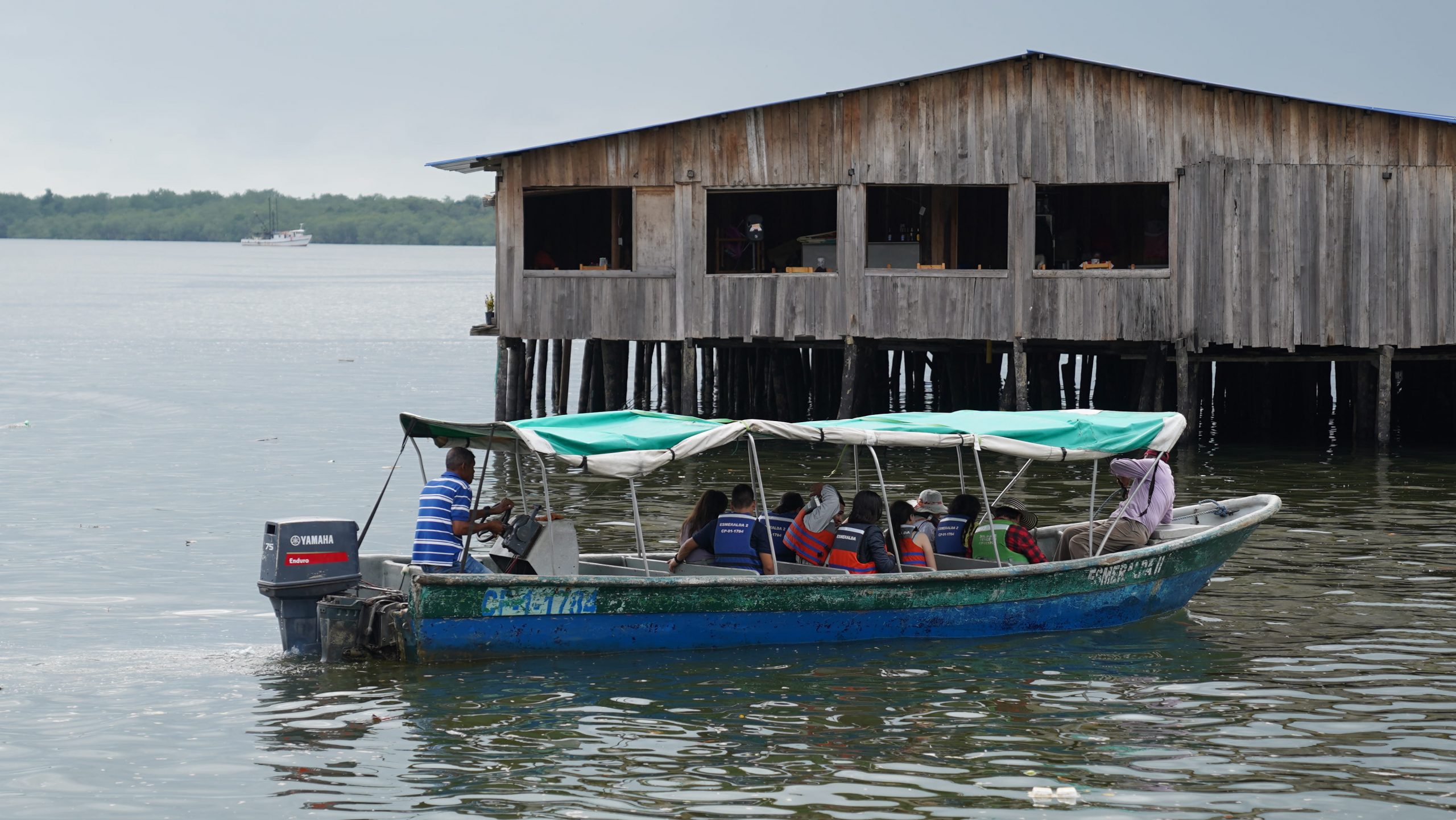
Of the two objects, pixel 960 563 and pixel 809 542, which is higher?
pixel 809 542

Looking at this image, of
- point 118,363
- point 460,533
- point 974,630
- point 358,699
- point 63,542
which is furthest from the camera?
point 118,363

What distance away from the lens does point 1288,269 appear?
26984mm

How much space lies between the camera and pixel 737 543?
1434 cm

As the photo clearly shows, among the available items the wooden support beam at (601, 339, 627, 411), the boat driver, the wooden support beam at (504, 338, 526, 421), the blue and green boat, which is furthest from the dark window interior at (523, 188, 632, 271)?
the boat driver

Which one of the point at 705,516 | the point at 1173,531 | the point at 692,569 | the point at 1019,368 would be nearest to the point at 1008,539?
the point at 1173,531

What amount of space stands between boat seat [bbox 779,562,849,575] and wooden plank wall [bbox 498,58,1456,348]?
540 inches

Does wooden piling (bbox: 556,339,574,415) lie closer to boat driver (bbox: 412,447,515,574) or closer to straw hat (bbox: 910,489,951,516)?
straw hat (bbox: 910,489,951,516)

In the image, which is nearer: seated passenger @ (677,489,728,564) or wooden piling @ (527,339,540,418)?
seated passenger @ (677,489,728,564)

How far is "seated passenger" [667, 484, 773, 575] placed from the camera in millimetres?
14336

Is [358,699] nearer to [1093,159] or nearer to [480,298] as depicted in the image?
[1093,159]

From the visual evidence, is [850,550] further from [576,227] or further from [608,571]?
[576,227]

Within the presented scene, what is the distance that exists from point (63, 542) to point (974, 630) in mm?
11662

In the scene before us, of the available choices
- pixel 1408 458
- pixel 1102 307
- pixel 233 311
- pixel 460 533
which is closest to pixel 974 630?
pixel 460 533

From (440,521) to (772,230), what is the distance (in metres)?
20.6
